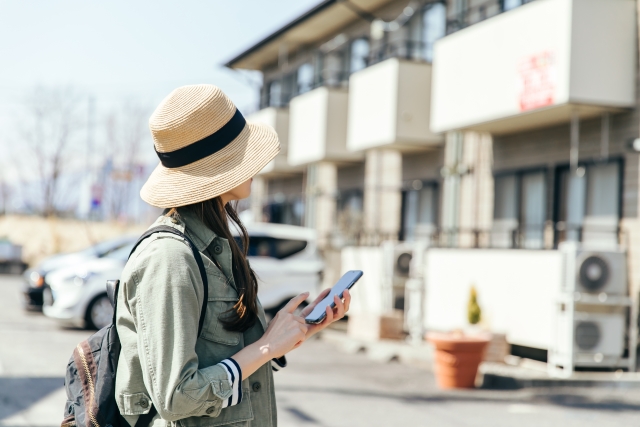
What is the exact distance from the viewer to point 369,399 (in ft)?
29.2

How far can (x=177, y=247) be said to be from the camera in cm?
211

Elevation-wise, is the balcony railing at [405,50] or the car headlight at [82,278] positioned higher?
the balcony railing at [405,50]

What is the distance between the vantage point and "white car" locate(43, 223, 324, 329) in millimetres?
13766

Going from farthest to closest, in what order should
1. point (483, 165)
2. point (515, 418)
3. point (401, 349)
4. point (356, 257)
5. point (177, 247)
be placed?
1. point (356, 257)
2. point (483, 165)
3. point (401, 349)
4. point (515, 418)
5. point (177, 247)

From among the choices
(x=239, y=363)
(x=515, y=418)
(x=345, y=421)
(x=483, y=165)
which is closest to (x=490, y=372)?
(x=515, y=418)

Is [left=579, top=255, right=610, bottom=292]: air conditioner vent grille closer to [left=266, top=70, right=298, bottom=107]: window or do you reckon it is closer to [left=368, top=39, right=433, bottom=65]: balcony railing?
[left=368, top=39, right=433, bottom=65]: balcony railing

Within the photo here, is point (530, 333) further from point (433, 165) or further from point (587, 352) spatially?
point (433, 165)

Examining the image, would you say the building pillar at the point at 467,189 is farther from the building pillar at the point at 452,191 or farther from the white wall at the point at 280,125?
the white wall at the point at 280,125

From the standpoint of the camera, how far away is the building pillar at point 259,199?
28.3 metres

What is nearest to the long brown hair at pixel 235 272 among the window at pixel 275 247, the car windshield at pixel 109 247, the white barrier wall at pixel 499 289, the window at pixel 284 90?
the white barrier wall at pixel 499 289

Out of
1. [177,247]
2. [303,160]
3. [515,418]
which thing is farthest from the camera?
[303,160]

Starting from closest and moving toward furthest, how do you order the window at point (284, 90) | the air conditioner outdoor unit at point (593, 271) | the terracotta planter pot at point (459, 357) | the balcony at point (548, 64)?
the terracotta planter pot at point (459, 357) < the air conditioner outdoor unit at point (593, 271) < the balcony at point (548, 64) < the window at point (284, 90)

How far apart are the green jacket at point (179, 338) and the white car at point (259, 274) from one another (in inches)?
466

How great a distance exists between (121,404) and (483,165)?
13491 millimetres
